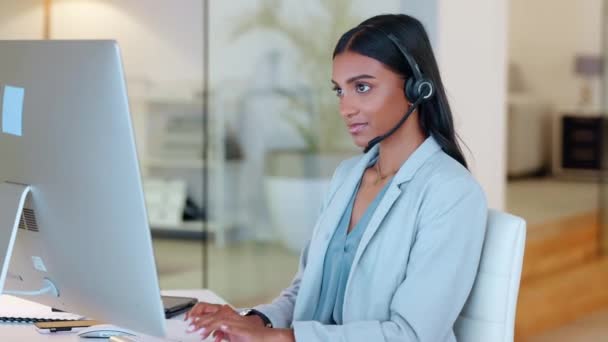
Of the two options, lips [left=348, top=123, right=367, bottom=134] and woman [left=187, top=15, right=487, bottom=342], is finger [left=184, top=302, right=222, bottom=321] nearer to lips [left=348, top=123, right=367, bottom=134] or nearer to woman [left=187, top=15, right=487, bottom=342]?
woman [left=187, top=15, right=487, bottom=342]

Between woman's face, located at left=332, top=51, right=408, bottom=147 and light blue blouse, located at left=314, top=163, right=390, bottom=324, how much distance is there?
14 centimetres

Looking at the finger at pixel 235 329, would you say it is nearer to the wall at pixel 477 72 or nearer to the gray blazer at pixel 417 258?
the gray blazer at pixel 417 258

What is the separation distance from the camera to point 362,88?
2107 mm

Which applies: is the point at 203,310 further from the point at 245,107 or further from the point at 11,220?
the point at 245,107

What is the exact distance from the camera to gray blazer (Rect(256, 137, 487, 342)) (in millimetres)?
1956

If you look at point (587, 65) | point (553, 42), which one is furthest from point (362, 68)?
point (553, 42)

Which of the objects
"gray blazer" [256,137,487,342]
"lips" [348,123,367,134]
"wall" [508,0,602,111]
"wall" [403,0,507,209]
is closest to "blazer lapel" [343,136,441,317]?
"gray blazer" [256,137,487,342]

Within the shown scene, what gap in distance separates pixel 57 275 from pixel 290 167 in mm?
2933

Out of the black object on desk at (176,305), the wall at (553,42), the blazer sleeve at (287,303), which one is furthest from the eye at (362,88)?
the wall at (553,42)

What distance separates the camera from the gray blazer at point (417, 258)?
196cm

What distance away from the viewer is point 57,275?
185cm

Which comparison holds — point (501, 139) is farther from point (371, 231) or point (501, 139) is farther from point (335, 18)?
point (371, 231)

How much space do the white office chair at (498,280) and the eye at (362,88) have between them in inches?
13.6

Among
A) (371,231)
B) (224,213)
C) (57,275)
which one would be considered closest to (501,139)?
(224,213)
